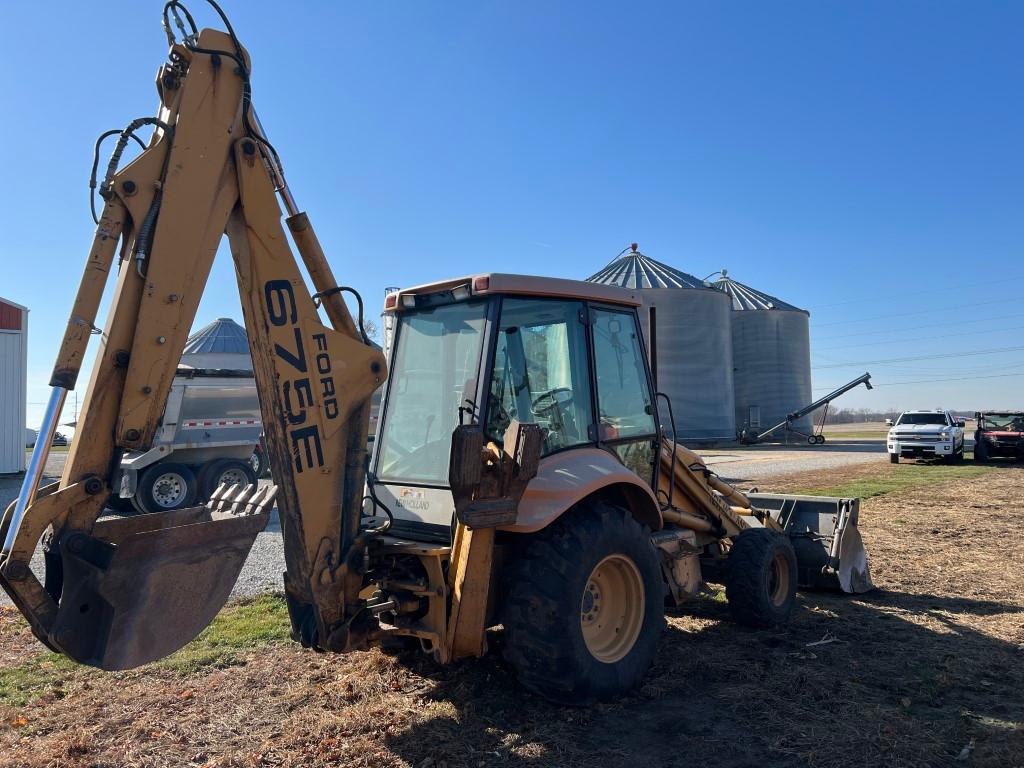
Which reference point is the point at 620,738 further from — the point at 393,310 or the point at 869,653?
the point at 393,310

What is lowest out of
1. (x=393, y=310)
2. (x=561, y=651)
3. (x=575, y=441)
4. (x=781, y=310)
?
(x=561, y=651)

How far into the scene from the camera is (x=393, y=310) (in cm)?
520

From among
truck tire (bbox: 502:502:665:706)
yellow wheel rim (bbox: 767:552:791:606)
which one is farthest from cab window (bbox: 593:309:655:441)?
yellow wheel rim (bbox: 767:552:791:606)

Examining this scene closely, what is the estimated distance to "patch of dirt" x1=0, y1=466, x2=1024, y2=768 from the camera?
388 centimetres

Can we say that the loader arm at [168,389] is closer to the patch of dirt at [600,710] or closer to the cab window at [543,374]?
the patch of dirt at [600,710]

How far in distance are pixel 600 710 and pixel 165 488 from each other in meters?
11.3

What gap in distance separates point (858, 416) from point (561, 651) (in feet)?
409

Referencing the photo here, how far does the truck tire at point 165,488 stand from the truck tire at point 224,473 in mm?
207

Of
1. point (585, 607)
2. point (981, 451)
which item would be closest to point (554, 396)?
point (585, 607)

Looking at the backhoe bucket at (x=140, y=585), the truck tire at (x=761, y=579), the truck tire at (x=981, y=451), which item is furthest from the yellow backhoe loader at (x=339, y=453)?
the truck tire at (x=981, y=451)

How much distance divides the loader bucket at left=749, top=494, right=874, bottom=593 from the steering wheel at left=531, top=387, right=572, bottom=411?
3482 millimetres

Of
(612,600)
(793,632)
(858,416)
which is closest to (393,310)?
(612,600)

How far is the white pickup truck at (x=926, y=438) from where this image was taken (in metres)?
23.8

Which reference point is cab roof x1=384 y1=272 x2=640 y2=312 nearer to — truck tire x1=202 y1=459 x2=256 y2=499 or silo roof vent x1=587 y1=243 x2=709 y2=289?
truck tire x1=202 y1=459 x2=256 y2=499
